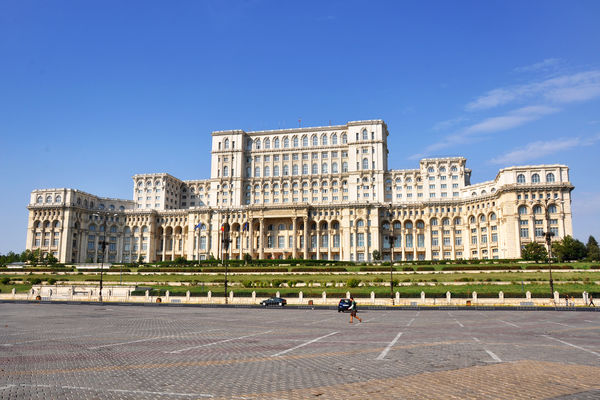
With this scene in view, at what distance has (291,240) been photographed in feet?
365

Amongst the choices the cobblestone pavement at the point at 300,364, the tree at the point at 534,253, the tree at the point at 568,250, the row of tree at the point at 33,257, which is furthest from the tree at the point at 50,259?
the tree at the point at 568,250

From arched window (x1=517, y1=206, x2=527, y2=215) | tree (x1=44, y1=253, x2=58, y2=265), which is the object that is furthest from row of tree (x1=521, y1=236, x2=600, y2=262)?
tree (x1=44, y1=253, x2=58, y2=265)

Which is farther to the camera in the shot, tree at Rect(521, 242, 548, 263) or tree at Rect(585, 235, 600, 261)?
tree at Rect(585, 235, 600, 261)

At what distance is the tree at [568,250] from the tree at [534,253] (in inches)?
83.8

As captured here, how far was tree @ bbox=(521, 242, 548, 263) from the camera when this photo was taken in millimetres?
77463

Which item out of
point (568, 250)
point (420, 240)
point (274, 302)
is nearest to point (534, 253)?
point (568, 250)

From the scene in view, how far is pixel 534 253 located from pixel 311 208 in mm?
51191

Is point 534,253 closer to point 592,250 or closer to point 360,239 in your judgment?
point 592,250

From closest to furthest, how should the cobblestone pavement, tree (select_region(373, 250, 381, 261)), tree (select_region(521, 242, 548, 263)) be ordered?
1. the cobblestone pavement
2. tree (select_region(521, 242, 548, 263))
3. tree (select_region(373, 250, 381, 261))

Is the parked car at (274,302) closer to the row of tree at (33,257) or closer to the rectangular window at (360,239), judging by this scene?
the rectangular window at (360,239)

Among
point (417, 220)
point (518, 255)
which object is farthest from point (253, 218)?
point (518, 255)

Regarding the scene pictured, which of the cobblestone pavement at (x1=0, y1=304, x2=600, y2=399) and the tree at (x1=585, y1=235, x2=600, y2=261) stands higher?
the tree at (x1=585, y1=235, x2=600, y2=261)

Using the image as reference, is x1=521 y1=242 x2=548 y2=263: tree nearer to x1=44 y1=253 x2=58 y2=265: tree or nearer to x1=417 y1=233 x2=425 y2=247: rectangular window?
x1=417 y1=233 x2=425 y2=247: rectangular window

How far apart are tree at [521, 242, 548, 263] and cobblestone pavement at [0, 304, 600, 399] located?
62.2 m
